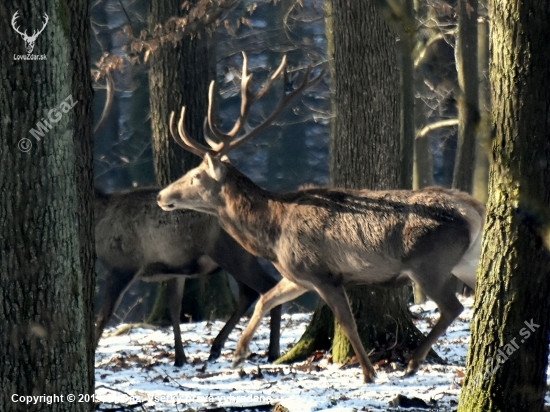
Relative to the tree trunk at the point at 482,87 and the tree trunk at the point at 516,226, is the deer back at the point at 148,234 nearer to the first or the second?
the tree trunk at the point at 516,226

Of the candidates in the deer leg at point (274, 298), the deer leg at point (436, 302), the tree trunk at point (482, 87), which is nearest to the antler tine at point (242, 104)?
the deer leg at point (274, 298)

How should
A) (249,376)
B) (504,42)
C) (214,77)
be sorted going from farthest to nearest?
(214,77) < (249,376) < (504,42)

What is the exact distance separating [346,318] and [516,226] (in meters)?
2.90

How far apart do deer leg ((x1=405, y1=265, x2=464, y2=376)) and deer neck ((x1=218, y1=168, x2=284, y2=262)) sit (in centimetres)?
142

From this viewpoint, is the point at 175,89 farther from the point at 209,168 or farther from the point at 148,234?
the point at 209,168

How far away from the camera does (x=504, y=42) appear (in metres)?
5.21

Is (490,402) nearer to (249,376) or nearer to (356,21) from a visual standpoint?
(249,376)

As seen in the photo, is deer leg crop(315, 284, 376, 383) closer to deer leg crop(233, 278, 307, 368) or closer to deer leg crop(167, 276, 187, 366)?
deer leg crop(233, 278, 307, 368)

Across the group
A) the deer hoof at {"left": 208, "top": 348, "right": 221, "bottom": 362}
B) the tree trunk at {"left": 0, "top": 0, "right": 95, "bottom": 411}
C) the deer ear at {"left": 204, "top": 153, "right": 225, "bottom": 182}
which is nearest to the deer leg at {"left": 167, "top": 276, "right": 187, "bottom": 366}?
the deer hoof at {"left": 208, "top": 348, "right": 221, "bottom": 362}

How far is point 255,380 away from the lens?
7.90m

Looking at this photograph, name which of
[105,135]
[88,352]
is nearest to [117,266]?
[88,352]

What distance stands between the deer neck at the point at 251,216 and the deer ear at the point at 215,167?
0.10m

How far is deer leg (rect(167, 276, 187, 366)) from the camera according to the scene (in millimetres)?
9148

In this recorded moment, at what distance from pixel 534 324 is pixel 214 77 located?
7.26 m
